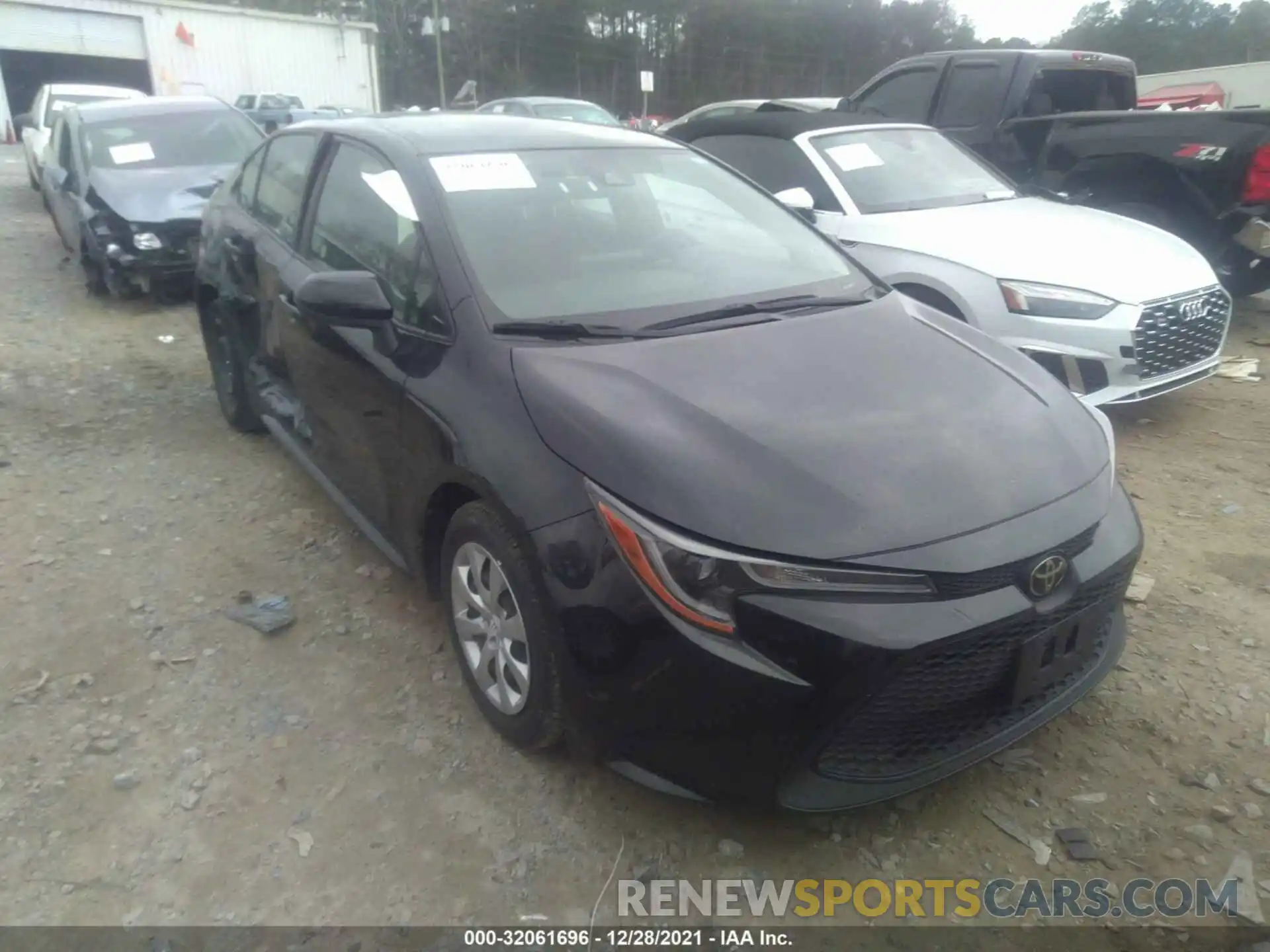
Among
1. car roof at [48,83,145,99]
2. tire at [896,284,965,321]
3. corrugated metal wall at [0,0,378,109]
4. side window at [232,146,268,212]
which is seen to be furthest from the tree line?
side window at [232,146,268,212]

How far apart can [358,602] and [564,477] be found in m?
1.51

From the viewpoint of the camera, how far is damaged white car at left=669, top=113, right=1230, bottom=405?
4.32m

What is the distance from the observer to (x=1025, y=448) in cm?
228

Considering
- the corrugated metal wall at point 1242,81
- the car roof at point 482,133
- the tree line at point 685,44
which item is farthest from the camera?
the tree line at point 685,44

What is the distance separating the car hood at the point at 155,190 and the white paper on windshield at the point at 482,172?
16.5ft

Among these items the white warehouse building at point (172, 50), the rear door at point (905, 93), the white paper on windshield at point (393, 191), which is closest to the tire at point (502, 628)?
the white paper on windshield at point (393, 191)

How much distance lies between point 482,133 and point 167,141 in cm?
596

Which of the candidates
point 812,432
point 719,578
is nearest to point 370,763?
point 719,578

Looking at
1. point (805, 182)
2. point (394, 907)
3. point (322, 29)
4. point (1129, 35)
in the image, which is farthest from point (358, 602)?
point (1129, 35)

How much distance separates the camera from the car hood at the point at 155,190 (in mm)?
7027

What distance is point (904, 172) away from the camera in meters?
5.52

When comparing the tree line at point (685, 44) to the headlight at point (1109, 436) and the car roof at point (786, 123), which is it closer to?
the car roof at point (786, 123)

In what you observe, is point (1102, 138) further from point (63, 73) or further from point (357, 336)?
point (63, 73)

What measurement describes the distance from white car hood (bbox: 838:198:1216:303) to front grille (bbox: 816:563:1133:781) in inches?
109
